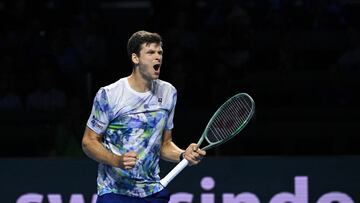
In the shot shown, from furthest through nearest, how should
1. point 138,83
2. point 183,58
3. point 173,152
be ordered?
point 183,58 → point 173,152 → point 138,83

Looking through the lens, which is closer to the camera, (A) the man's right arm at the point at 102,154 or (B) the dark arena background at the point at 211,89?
(A) the man's right arm at the point at 102,154

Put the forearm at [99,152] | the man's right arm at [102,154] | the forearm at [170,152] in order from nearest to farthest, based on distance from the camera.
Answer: the man's right arm at [102,154]
the forearm at [99,152]
the forearm at [170,152]

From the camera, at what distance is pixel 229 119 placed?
613 centimetres

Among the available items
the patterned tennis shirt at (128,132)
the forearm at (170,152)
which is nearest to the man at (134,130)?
the patterned tennis shirt at (128,132)

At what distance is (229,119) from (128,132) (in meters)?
0.88

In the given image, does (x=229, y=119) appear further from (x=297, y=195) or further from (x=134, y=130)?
(x=297, y=195)

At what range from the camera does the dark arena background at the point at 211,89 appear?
8.27 metres

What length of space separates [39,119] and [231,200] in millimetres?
2060

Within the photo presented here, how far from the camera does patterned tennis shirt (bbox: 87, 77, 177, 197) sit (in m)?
5.54

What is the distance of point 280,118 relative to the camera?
28.4 ft

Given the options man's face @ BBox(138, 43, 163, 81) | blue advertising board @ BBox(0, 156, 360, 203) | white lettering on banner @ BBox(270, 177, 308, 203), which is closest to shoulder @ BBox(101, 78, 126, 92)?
man's face @ BBox(138, 43, 163, 81)

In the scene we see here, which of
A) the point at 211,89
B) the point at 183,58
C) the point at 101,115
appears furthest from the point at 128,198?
the point at 183,58

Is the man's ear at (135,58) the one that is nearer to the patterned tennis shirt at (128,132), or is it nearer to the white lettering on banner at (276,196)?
the patterned tennis shirt at (128,132)

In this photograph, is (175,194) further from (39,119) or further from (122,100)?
(122,100)
